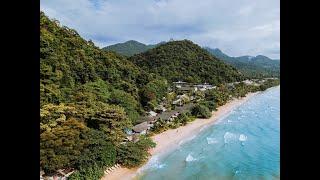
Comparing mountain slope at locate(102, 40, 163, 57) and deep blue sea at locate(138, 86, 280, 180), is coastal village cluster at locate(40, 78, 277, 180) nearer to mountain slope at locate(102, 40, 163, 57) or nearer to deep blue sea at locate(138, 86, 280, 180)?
deep blue sea at locate(138, 86, 280, 180)

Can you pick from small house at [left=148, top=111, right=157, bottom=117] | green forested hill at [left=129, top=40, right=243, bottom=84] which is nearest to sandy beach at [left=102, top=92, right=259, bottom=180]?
small house at [left=148, top=111, right=157, bottom=117]

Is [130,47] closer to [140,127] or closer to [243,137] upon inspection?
[243,137]

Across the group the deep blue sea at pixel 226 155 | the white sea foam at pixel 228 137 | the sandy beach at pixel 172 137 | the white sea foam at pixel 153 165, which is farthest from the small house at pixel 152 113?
the white sea foam at pixel 153 165
